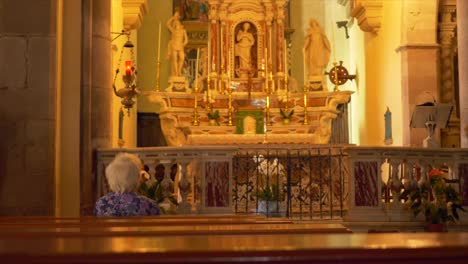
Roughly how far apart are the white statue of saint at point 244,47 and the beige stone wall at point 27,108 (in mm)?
10471

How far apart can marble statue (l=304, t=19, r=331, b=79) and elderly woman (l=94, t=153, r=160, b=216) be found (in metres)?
12.4

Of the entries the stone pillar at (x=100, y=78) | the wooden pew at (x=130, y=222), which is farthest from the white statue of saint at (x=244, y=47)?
the wooden pew at (x=130, y=222)

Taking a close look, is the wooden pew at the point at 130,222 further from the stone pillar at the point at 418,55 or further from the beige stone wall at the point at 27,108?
the stone pillar at the point at 418,55

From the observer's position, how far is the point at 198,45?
72.1 feet

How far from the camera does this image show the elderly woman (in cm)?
591

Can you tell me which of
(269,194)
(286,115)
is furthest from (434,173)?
(286,115)

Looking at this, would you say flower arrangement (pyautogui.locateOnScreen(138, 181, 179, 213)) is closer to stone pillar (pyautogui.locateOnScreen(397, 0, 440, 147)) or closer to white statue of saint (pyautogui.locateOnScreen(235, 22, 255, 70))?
stone pillar (pyautogui.locateOnScreen(397, 0, 440, 147))

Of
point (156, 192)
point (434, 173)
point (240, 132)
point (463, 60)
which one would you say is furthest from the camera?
point (240, 132)

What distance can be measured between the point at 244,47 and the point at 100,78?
28.5ft

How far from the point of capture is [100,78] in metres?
10.4

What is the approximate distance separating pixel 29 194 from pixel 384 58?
11.1m

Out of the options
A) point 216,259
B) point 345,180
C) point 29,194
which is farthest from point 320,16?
point 216,259

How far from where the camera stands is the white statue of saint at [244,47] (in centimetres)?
1862

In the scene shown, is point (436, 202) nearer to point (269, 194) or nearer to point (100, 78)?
point (269, 194)
